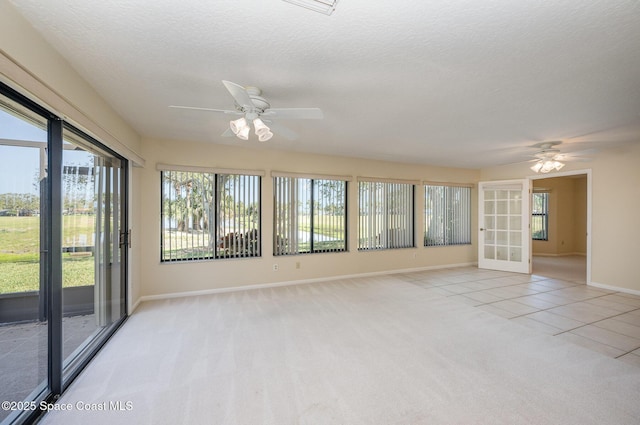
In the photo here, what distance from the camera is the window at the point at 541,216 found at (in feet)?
25.4

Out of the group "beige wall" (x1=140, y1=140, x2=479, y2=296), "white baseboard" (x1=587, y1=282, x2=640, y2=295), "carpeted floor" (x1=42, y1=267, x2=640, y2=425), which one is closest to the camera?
"carpeted floor" (x1=42, y1=267, x2=640, y2=425)

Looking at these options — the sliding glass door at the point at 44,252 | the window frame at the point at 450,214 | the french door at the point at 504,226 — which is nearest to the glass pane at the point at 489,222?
the french door at the point at 504,226

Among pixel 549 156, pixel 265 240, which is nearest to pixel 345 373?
pixel 265 240

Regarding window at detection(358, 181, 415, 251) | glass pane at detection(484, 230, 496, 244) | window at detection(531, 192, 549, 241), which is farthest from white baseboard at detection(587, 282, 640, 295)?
window at detection(531, 192, 549, 241)

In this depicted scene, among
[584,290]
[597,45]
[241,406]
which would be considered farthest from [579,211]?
[241,406]

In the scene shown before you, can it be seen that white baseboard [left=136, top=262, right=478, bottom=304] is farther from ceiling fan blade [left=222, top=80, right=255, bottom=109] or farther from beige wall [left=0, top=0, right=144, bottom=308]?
ceiling fan blade [left=222, top=80, right=255, bottom=109]

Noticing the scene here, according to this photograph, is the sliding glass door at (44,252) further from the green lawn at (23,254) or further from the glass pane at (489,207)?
the glass pane at (489,207)

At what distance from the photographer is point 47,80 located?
163 cm

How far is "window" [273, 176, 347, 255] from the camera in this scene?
4.54m

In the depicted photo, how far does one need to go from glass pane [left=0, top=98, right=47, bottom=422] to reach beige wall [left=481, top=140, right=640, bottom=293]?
23.5 feet

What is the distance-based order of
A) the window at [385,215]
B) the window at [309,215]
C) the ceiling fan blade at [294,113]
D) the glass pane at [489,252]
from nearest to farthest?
the ceiling fan blade at [294,113]
the window at [309,215]
the window at [385,215]
the glass pane at [489,252]

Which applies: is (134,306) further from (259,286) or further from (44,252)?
(44,252)

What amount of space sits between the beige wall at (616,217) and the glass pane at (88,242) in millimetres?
7156

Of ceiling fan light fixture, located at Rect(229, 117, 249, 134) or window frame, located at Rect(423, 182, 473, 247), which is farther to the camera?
window frame, located at Rect(423, 182, 473, 247)
